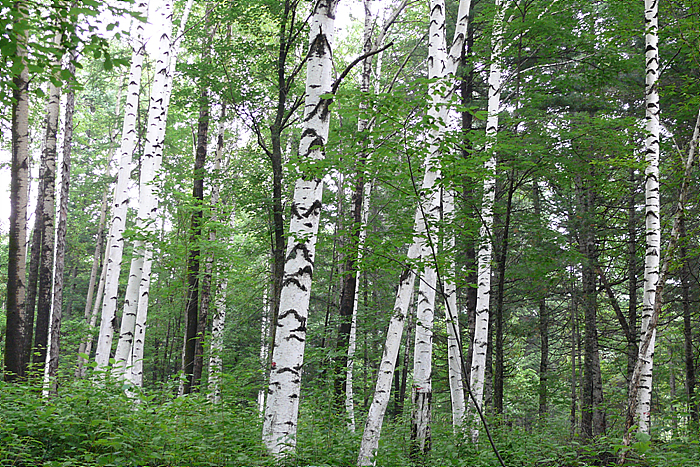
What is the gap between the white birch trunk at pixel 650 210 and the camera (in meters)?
6.17

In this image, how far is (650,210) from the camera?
6887 mm

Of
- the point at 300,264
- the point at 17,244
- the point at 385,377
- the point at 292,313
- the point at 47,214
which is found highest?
the point at 47,214

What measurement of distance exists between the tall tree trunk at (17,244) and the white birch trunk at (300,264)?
5.32 meters

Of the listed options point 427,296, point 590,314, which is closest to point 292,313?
point 427,296

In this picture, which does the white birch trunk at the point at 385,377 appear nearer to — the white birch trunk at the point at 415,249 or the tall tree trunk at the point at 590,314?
the white birch trunk at the point at 415,249

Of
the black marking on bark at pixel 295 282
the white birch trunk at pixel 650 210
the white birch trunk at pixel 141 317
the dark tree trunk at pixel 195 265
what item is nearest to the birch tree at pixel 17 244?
the white birch trunk at pixel 141 317

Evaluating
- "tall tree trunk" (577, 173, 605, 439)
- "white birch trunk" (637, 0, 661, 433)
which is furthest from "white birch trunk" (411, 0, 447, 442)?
"tall tree trunk" (577, 173, 605, 439)

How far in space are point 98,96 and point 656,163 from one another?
2542 centimetres

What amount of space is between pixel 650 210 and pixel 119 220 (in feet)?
31.3

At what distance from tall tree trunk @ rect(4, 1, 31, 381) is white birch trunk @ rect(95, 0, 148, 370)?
126 cm

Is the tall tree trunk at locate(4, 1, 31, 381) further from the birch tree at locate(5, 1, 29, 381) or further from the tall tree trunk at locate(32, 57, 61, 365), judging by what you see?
the tall tree trunk at locate(32, 57, 61, 365)

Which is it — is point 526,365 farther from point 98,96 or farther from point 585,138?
point 98,96

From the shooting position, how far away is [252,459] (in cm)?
432

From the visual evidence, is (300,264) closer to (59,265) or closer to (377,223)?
(59,265)
